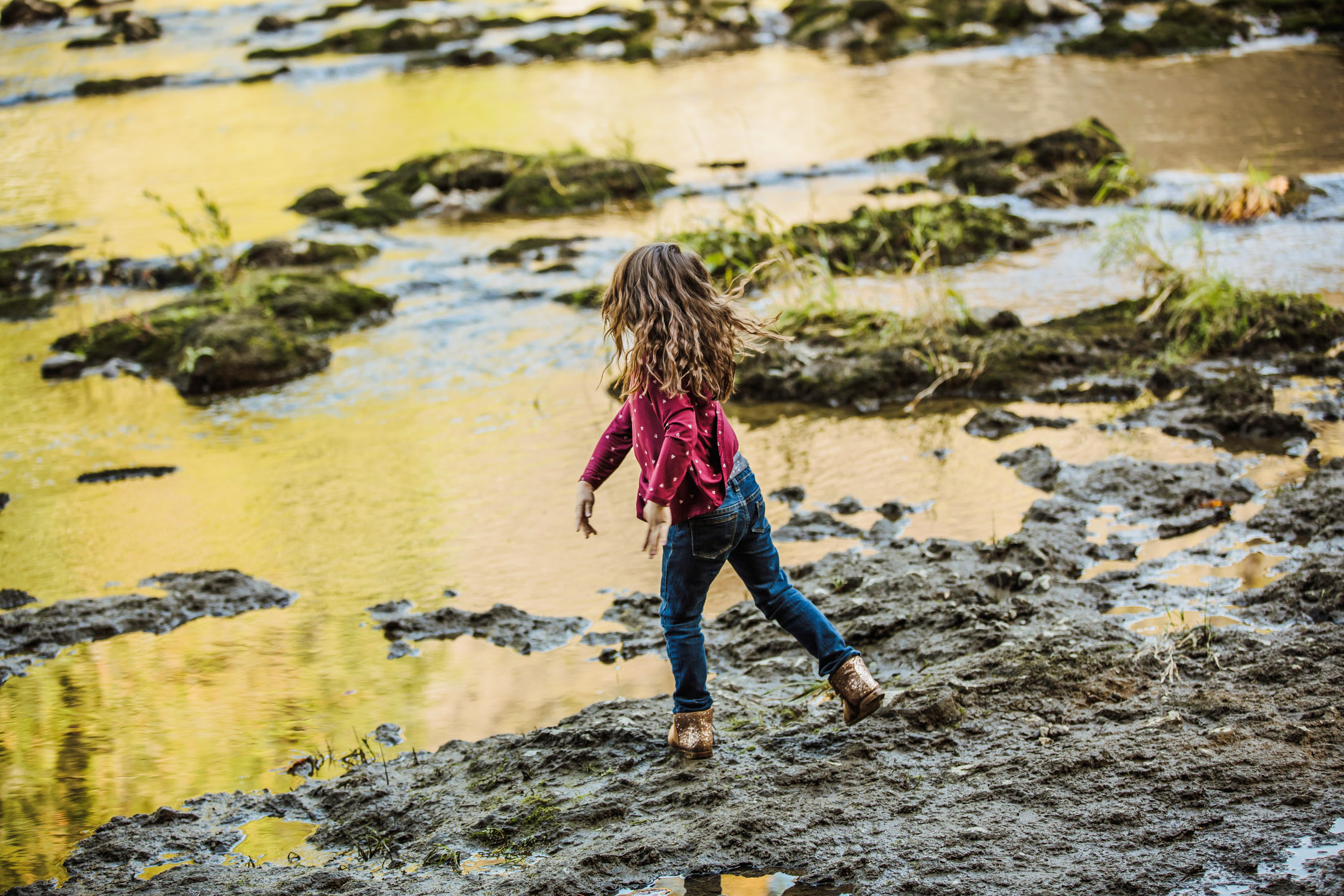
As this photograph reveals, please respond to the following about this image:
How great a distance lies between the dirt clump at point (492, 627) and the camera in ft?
14.3

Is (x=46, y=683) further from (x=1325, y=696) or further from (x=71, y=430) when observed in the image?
(x=1325, y=696)

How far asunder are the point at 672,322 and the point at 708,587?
806mm

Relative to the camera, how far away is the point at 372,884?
2.87 metres

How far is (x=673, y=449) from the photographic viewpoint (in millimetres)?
3084

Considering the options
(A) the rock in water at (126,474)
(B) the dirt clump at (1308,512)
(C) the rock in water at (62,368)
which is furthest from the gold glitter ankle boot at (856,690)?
(C) the rock in water at (62,368)

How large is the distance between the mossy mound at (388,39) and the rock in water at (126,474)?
24.0 m

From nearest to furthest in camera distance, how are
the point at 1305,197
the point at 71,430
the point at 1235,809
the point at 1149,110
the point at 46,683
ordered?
the point at 1235,809, the point at 46,683, the point at 71,430, the point at 1305,197, the point at 1149,110

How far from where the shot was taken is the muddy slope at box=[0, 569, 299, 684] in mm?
4582

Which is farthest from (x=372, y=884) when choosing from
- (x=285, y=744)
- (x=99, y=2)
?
(x=99, y=2)

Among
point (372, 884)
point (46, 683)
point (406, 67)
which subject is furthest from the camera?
point (406, 67)

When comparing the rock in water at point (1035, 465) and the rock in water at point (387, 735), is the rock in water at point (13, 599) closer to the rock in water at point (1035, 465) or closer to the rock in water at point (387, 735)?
the rock in water at point (387, 735)

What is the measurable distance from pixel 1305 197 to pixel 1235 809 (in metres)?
8.53

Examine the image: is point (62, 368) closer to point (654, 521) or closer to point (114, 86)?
point (654, 521)

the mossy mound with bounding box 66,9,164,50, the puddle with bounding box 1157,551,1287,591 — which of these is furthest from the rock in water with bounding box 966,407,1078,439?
the mossy mound with bounding box 66,9,164,50
